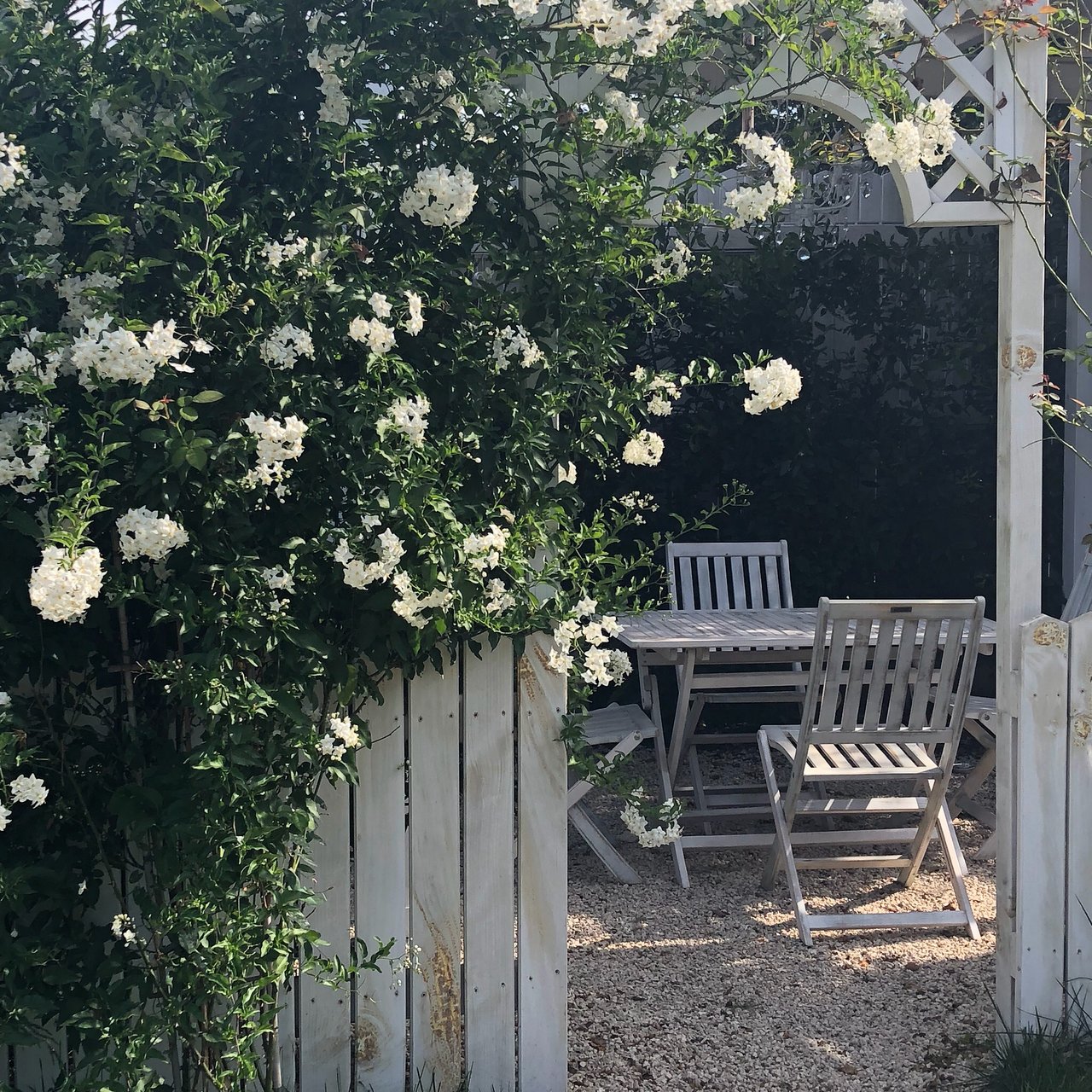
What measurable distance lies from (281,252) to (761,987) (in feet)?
8.21

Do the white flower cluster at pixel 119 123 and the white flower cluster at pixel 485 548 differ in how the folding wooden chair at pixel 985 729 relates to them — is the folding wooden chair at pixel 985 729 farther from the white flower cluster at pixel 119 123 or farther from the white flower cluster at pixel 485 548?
the white flower cluster at pixel 119 123

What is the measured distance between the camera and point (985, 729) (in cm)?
488

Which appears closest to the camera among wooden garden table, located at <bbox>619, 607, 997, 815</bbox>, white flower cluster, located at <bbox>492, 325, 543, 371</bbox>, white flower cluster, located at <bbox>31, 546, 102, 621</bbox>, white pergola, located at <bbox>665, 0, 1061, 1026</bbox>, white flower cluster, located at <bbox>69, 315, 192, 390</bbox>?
white flower cluster, located at <bbox>31, 546, 102, 621</bbox>

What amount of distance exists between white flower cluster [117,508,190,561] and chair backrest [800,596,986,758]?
7.35 feet

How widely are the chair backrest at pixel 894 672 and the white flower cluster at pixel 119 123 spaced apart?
2.42 metres

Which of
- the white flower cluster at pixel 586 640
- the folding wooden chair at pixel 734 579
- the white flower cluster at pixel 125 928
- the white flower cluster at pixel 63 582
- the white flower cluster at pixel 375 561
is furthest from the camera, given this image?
the folding wooden chair at pixel 734 579

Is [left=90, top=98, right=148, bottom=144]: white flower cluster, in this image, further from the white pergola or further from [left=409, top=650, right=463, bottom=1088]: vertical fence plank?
the white pergola

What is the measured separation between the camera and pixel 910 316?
19.4 feet

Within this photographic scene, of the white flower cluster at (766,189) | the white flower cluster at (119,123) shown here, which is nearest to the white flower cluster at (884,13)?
Answer: the white flower cluster at (766,189)

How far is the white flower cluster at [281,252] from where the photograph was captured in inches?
86.2

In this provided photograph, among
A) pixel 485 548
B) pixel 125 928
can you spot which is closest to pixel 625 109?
pixel 485 548

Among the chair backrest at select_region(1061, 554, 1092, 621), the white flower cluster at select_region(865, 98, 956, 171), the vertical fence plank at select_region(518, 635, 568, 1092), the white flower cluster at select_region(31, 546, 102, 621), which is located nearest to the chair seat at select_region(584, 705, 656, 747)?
the vertical fence plank at select_region(518, 635, 568, 1092)

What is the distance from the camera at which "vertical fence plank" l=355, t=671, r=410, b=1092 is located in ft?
8.80

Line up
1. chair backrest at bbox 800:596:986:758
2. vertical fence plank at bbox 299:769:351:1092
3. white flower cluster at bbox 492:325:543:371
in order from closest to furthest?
white flower cluster at bbox 492:325:543:371
vertical fence plank at bbox 299:769:351:1092
chair backrest at bbox 800:596:986:758
